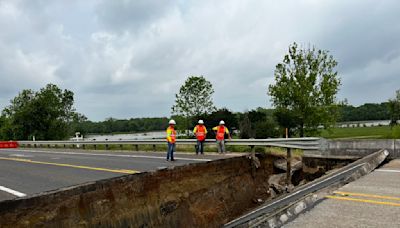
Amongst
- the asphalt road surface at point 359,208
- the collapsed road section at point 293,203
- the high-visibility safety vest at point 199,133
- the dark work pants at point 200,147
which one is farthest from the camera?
the dark work pants at point 200,147

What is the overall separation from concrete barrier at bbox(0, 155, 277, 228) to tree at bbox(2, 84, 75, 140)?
56.3 metres

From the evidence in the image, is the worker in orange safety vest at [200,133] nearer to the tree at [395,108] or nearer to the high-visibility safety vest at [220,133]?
the high-visibility safety vest at [220,133]

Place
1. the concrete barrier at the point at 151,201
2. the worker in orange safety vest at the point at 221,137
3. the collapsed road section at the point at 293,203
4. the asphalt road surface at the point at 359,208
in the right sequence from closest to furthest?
the concrete barrier at the point at 151,201
the collapsed road section at the point at 293,203
the asphalt road surface at the point at 359,208
the worker in orange safety vest at the point at 221,137

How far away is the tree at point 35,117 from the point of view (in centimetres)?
5647

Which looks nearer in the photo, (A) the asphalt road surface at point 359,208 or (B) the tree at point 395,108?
(A) the asphalt road surface at point 359,208

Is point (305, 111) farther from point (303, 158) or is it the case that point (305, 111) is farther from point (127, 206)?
point (127, 206)

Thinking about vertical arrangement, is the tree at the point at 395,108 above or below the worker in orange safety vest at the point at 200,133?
above

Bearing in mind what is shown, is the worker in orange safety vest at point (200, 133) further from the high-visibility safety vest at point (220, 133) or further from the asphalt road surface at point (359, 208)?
the asphalt road surface at point (359, 208)

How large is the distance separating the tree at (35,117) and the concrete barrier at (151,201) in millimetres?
56343

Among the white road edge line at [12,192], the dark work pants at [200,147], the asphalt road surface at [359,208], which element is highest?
the dark work pants at [200,147]

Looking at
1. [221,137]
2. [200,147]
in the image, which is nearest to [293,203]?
[221,137]

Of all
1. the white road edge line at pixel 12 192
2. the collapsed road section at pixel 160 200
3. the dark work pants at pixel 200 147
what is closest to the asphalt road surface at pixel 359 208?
the collapsed road section at pixel 160 200

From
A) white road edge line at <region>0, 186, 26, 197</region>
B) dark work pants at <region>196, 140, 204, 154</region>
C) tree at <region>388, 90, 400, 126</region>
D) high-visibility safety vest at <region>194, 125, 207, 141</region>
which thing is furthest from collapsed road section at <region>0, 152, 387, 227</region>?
tree at <region>388, 90, 400, 126</region>

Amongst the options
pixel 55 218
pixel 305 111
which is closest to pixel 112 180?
pixel 55 218
